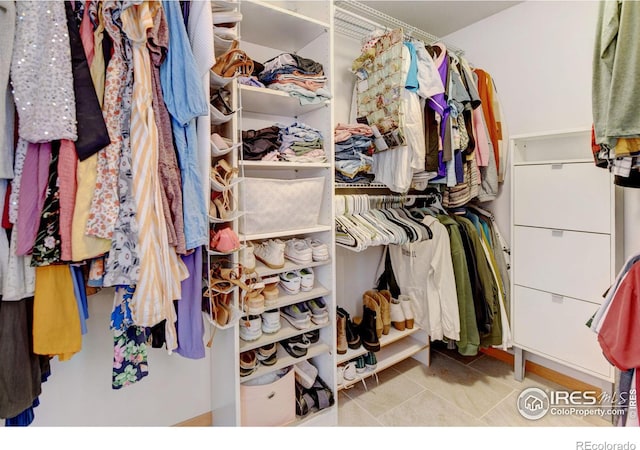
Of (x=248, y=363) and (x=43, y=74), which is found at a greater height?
(x=43, y=74)

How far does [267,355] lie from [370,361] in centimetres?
68

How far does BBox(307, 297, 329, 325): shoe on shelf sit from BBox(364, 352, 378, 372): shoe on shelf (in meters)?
0.48

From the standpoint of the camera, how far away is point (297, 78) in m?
1.35

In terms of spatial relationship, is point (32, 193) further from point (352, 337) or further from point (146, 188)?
point (352, 337)

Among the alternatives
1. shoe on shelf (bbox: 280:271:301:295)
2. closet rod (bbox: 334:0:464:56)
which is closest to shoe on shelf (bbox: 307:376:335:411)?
shoe on shelf (bbox: 280:271:301:295)

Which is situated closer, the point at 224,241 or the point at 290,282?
the point at 224,241

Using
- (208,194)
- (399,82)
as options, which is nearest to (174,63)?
(208,194)

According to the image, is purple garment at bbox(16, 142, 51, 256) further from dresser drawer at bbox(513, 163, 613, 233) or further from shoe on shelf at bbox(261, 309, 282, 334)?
dresser drawer at bbox(513, 163, 613, 233)

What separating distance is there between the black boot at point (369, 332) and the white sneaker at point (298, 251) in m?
0.61

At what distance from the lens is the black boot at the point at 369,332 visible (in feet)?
5.74

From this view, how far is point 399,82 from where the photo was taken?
154 centimetres

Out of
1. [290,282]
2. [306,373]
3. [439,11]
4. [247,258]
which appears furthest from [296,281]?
[439,11]

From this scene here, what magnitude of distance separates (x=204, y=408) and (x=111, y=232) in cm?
114

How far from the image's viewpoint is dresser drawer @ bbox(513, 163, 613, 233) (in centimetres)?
145
